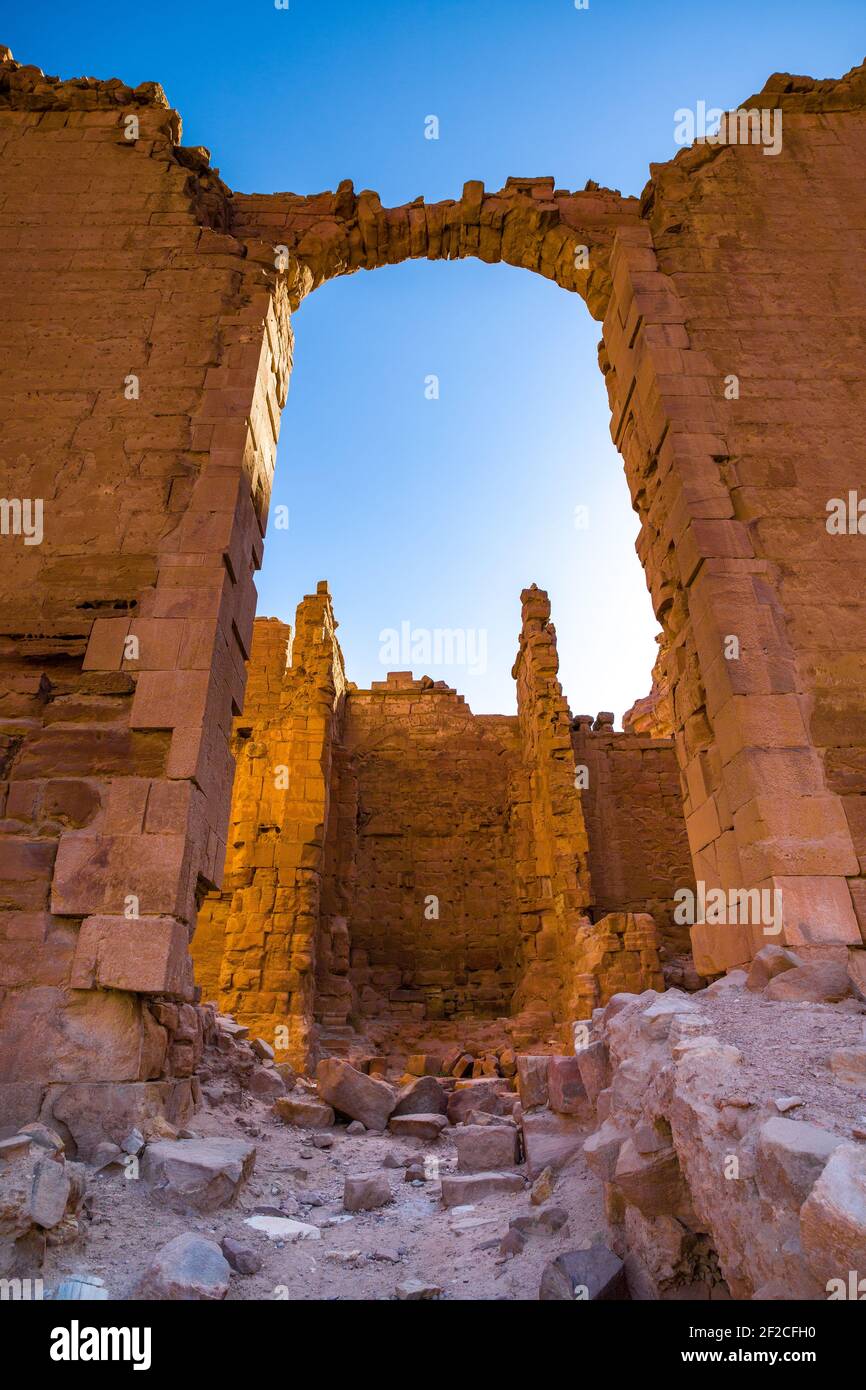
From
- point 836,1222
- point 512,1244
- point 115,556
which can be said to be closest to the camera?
point 836,1222

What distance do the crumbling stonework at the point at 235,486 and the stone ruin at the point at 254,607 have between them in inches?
0.9

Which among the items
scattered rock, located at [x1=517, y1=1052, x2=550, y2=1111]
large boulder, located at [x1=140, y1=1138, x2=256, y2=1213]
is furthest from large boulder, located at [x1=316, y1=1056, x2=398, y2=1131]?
large boulder, located at [x1=140, y1=1138, x2=256, y2=1213]

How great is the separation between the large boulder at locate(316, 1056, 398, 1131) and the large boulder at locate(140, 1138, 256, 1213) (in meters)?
2.13

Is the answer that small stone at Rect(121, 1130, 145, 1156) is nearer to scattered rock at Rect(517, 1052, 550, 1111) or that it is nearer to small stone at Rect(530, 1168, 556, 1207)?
small stone at Rect(530, 1168, 556, 1207)

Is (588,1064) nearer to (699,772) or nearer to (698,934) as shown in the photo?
(698,934)

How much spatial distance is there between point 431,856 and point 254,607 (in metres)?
9.44

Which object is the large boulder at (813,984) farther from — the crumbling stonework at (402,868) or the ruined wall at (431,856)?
the ruined wall at (431,856)

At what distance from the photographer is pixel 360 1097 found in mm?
5266

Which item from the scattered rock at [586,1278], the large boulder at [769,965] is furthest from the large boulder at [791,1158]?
the large boulder at [769,965]

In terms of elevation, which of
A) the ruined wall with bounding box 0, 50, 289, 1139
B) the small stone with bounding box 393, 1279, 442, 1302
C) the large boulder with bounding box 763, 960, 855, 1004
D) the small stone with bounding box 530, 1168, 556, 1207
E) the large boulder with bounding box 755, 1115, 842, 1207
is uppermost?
the ruined wall with bounding box 0, 50, 289, 1139

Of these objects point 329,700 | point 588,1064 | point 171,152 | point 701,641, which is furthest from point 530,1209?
point 329,700

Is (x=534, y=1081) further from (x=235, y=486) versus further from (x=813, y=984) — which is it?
(x=235, y=486)

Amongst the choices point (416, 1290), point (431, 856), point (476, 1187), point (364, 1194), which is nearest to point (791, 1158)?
point (416, 1290)

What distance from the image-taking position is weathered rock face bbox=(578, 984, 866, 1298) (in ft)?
5.00
